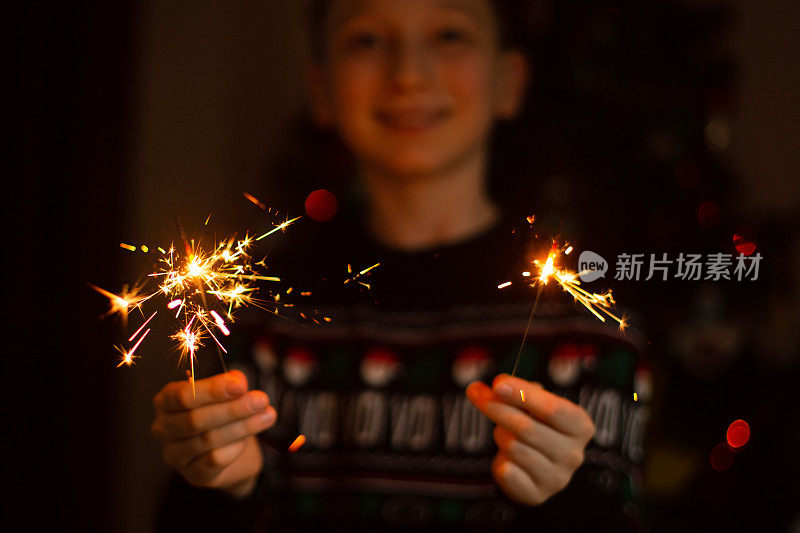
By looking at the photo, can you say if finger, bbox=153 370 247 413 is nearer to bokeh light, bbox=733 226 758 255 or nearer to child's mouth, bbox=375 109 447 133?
child's mouth, bbox=375 109 447 133

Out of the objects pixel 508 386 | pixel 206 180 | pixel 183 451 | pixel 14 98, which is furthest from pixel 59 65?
pixel 508 386

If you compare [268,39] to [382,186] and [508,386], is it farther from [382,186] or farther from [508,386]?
[508,386]

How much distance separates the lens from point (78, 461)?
0.69 metres

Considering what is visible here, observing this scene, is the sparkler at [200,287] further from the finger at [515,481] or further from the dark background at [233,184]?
the finger at [515,481]

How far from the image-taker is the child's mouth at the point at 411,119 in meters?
0.57

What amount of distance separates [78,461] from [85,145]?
42 centimetres

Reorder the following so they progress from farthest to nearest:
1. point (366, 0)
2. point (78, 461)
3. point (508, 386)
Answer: point (78, 461), point (366, 0), point (508, 386)

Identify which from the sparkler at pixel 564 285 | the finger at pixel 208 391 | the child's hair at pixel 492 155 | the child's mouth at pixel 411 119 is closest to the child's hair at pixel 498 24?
the child's hair at pixel 492 155

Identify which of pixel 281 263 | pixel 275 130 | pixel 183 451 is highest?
pixel 275 130

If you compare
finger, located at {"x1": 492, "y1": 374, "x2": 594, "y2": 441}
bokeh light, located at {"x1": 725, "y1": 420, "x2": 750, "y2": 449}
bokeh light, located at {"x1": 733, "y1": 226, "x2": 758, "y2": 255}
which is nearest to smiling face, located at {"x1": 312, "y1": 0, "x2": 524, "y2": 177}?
finger, located at {"x1": 492, "y1": 374, "x2": 594, "y2": 441}

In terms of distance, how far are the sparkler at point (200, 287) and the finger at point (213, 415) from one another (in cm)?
6

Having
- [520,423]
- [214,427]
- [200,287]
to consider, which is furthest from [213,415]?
[520,423]

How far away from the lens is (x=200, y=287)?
1.76ft

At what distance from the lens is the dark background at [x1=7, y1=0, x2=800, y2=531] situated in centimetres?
65
